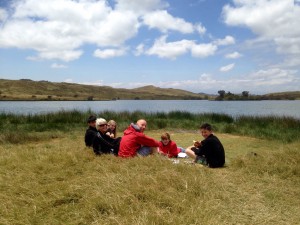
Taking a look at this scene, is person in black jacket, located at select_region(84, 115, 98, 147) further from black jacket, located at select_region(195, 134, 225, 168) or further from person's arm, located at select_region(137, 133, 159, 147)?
black jacket, located at select_region(195, 134, 225, 168)

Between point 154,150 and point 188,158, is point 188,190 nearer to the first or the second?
point 154,150

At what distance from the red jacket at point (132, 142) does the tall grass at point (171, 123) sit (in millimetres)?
7484

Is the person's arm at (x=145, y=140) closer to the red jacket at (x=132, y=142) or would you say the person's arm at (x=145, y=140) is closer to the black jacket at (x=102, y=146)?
the red jacket at (x=132, y=142)

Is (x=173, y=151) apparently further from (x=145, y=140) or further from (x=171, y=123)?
(x=171, y=123)

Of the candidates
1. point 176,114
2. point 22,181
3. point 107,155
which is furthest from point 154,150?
point 176,114

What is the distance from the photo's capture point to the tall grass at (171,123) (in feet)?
46.8

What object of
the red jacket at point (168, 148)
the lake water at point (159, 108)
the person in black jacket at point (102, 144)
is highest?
the person in black jacket at point (102, 144)

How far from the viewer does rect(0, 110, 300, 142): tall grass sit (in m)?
14.3

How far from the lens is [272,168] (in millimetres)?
6168

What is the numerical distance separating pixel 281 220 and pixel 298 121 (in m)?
13.5

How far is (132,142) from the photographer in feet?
22.1

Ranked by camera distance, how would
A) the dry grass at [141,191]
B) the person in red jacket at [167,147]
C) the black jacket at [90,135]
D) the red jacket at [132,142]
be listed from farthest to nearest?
the person in red jacket at [167,147], the black jacket at [90,135], the red jacket at [132,142], the dry grass at [141,191]

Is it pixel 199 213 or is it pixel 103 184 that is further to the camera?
pixel 103 184

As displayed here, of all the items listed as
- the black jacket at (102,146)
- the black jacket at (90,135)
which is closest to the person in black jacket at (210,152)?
the black jacket at (102,146)
